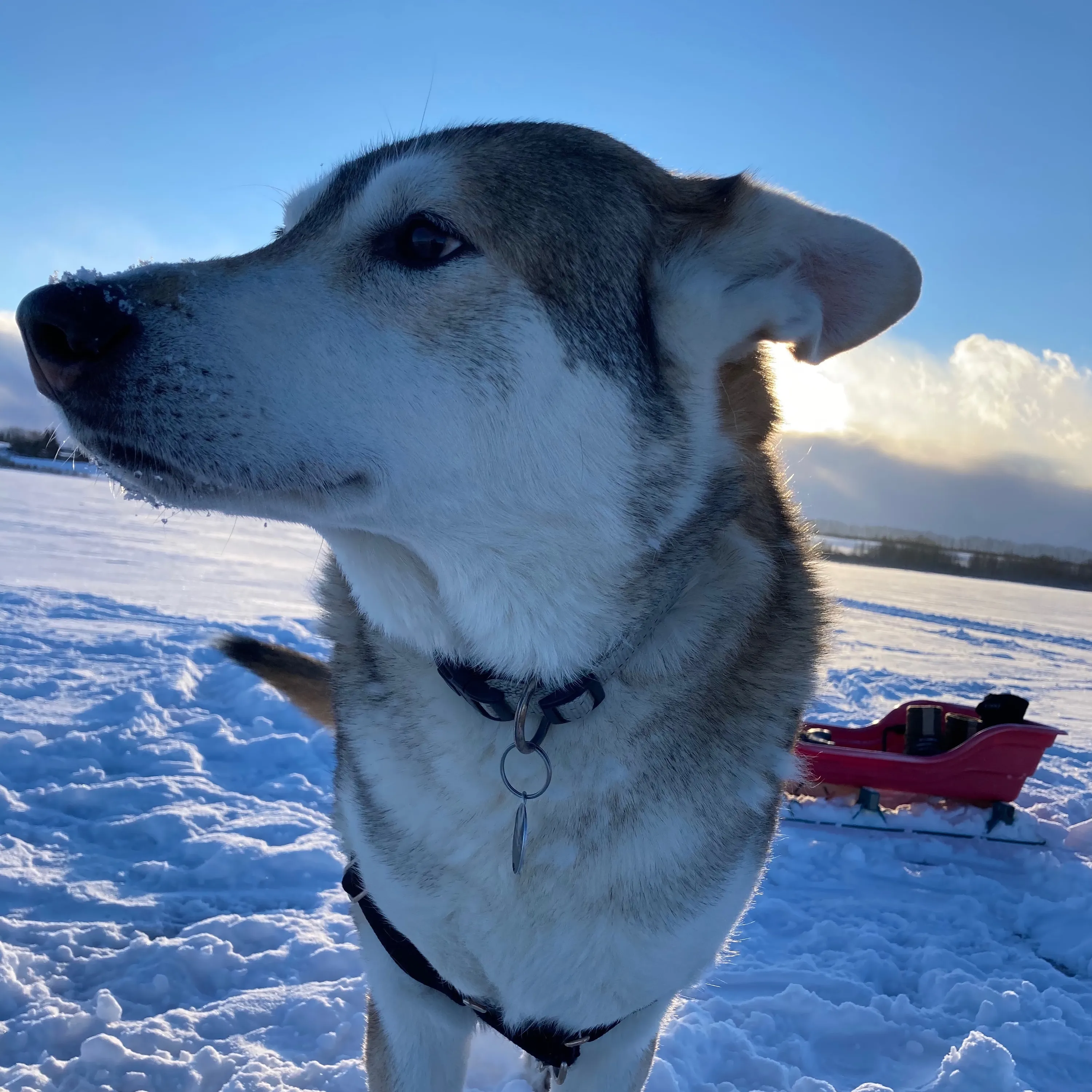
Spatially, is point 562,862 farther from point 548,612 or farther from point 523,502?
point 523,502

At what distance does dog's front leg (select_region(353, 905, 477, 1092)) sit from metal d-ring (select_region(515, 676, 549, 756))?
670 millimetres

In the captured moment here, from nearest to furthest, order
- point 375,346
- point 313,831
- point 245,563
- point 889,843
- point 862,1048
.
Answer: point 375,346 → point 862,1048 → point 313,831 → point 889,843 → point 245,563

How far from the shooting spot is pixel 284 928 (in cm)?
290

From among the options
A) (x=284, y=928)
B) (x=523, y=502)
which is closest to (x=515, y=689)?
(x=523, y=502)

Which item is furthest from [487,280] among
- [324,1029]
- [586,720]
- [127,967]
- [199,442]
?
[127,967]

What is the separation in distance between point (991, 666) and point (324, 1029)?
10.9m

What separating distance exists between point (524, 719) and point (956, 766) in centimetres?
406

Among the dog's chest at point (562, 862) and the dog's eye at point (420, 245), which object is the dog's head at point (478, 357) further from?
the dog's chest at point (562, 862)

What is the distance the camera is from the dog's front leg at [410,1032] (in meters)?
1.84

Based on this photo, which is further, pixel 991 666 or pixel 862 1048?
pixel 991 666

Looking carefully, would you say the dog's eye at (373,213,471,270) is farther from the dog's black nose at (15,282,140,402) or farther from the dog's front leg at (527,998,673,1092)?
the dog's front leg at (527,998,673,1092)

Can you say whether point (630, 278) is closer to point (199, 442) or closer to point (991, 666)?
point (199, 442)

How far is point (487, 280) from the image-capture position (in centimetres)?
163

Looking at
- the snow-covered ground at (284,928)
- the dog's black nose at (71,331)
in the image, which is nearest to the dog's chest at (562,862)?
the snow-covered ground at (284,928)
